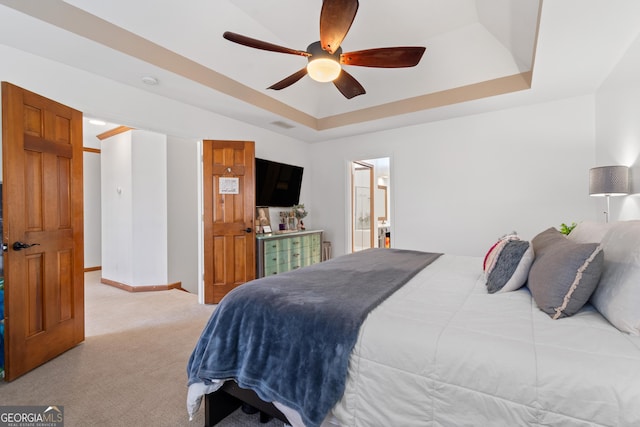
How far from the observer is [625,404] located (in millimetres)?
800

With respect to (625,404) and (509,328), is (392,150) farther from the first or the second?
(625,404)

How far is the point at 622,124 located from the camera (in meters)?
2.67

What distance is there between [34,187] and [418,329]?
289 cm

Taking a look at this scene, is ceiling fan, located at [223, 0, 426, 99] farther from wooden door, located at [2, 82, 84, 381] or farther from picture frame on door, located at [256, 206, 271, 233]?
picture frame on door, located at [256, 206, 271, 233]

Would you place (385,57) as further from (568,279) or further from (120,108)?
(120,108)

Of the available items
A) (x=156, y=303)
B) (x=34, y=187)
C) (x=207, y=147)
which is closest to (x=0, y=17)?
(x=34, y=187)

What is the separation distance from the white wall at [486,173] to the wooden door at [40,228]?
3.83 meters

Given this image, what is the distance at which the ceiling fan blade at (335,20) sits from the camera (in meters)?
1.73

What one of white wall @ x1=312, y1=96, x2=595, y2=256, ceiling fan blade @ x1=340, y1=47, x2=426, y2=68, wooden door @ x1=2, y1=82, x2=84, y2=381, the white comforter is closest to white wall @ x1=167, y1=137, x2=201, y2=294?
wooden door @ x1=2, y1=82, x2=84, y2=381

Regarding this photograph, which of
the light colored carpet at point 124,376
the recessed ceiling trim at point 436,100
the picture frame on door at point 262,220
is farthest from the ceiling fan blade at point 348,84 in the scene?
the light colored carpet at point 124,376

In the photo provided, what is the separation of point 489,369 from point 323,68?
209 centimetres

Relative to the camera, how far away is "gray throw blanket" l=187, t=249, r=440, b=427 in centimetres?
120

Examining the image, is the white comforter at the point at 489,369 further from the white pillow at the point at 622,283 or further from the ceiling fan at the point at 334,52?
the ceiling fan at the point at 334,52

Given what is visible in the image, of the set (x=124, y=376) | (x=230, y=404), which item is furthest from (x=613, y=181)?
(x=124, y=376)
